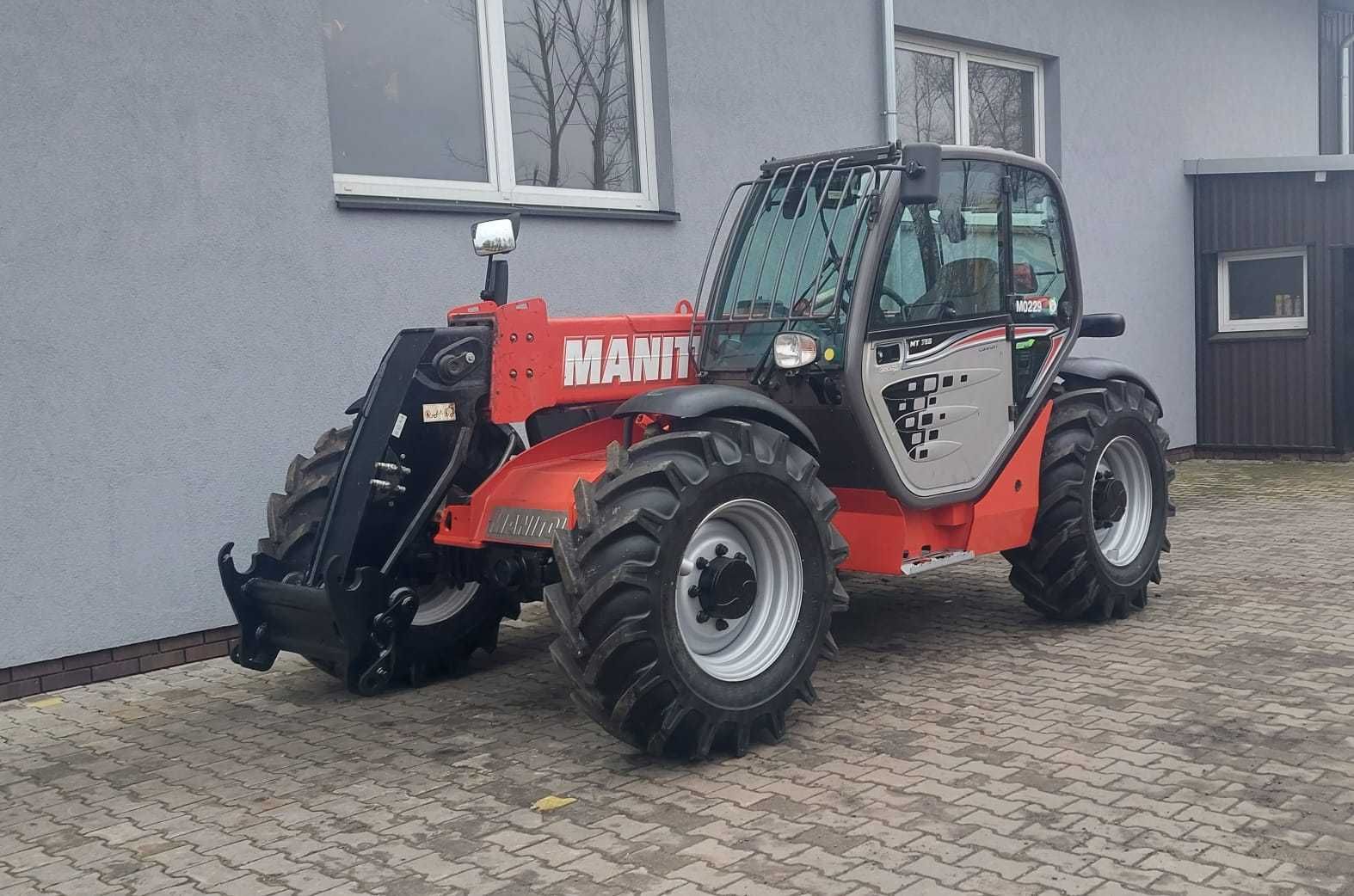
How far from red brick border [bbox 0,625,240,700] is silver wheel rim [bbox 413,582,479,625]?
1424 mm

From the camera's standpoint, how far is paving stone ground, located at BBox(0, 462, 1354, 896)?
370cm

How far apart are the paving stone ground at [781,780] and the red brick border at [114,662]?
11cm

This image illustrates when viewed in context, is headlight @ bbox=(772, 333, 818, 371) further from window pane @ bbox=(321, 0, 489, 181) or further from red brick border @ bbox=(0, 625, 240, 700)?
red brick border @ bbox=(0, 625, 240, 700)

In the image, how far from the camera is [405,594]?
17.0ft

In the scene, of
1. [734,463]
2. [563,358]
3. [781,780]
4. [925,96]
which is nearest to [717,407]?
[734,463]

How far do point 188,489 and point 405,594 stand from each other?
1901mm

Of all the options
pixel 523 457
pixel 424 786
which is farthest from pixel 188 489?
pixel 424 786

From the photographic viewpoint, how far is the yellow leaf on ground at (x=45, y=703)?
19.2 ft

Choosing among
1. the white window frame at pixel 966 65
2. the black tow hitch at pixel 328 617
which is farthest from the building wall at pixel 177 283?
the white window frame at pixel 966 65

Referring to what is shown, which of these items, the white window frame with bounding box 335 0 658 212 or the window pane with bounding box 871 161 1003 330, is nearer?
the window pane with bounding box 871 161 1003 330

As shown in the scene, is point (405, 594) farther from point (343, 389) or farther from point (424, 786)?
point (343, 389)

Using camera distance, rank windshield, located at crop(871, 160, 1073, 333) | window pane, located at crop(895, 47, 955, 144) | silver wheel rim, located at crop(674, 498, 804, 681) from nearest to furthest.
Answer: silver wheel rim, located at crop(674, 498, 804, 681) < windshield, located at crop(871, 160, 1073, 333) < window pane, located at crop(895, 47, 955, 144)

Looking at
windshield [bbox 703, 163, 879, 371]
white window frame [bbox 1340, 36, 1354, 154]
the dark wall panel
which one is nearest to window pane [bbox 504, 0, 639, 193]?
windshield [bbox 703, 163, 879, 371]

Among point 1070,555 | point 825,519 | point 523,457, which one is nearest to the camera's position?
point 825,519
